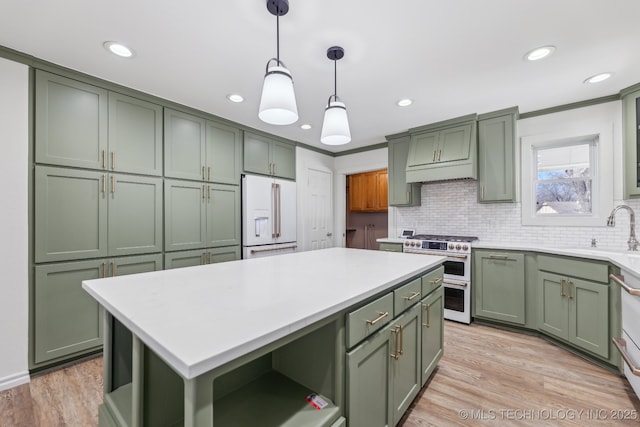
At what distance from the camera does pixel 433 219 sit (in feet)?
13.2

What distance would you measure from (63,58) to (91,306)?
78.9 inches

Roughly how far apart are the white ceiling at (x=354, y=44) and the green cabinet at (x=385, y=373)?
1786 mm

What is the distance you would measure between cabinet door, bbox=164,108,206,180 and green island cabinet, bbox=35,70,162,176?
0.26 ft

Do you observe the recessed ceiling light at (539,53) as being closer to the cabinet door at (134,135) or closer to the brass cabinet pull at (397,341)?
the brass cabinet pull at (397,341)

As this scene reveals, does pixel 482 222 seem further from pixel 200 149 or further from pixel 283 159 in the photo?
pixel 200 149

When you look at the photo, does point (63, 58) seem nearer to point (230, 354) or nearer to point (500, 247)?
point (230, 354)

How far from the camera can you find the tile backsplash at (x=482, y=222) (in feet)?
9.35

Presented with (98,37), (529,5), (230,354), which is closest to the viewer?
(230,354)

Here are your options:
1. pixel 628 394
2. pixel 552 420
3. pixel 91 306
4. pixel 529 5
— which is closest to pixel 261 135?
pixel 91 306

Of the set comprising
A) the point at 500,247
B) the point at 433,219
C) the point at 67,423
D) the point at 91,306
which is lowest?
the point at 67,423

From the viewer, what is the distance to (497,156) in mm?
3279

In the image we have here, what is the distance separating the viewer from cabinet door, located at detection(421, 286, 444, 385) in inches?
71.4

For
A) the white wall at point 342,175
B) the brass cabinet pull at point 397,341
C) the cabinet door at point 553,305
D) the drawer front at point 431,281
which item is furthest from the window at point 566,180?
the brass cabinet pull at point 397,341

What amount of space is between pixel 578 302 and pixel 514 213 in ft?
4.05
